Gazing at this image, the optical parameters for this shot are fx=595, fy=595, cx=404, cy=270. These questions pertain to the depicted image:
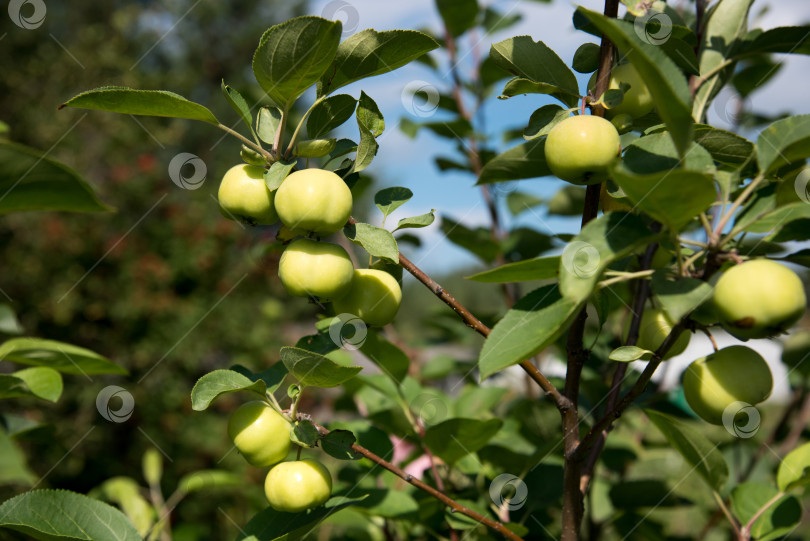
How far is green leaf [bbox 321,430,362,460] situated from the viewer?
0.65 meters

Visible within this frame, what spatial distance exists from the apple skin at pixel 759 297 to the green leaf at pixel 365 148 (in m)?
0.38

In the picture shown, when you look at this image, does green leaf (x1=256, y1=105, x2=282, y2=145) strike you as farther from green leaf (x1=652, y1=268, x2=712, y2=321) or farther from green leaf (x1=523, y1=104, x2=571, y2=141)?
green leaf (x1=652, y1=268, x2=712, y2=321)

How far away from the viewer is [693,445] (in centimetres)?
77

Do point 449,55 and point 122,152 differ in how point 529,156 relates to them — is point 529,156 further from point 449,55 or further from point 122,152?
point 122,152

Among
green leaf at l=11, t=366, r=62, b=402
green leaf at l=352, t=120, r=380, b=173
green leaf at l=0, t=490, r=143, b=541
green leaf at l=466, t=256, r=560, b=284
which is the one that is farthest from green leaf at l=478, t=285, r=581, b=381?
green leaf at l=11, t=366, r=62, b=402

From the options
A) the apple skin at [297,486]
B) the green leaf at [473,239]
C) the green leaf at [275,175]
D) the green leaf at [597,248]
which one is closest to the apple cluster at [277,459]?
the apple skin at [297,486]

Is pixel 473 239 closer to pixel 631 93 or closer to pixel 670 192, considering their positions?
pixel 631 93

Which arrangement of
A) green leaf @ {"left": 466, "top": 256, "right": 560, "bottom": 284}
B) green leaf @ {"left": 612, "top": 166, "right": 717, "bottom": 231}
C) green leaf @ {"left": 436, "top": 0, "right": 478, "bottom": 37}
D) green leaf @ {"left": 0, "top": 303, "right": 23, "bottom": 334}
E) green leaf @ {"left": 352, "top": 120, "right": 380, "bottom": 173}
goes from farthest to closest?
green leaf @ {"left": 436, "top": 0, "right": 478, "bottom": 37}
green leaf @ {"left": 0, "top": 303, "right": 23, "bottom": 334}
green leaf @ {"left": 352, "top": 120, "right": 380, "bottom": 173}
green leaf @ {"left": 466, "top": 256, "right": 560, "bottom": 284}
green leaf @ {"left": 612, "top": 166, "right": 717, "bottom": 231}

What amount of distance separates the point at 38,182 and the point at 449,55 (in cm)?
139

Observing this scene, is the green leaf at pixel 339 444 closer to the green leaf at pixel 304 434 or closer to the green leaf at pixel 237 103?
the green leaf at pixel 304 434

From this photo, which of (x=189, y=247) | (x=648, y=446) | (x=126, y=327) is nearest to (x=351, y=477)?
(x=648, y=446)

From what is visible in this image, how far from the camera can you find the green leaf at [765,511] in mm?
824

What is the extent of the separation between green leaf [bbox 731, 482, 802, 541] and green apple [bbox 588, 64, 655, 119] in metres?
0.60

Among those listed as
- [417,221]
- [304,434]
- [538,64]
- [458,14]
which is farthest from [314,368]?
[458,14]
